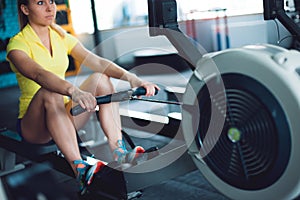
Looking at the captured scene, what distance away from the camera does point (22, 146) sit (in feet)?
6.67

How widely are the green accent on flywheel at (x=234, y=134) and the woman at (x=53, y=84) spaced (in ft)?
1.61

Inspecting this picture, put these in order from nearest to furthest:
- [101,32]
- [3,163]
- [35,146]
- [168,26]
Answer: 1. [168,26]
2. [35,146]
3. [3,163]
4. [101,32]

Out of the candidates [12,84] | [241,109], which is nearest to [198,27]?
[12,84]

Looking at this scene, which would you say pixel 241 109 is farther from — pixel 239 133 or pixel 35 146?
pixel 35 146

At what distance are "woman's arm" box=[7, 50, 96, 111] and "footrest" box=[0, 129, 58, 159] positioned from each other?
0.37 m

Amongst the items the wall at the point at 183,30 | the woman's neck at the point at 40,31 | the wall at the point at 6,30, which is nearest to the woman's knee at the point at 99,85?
the woman's neck at the point at 40,31

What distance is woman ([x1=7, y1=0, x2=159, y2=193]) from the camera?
168 centimetres

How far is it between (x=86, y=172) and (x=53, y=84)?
35cm

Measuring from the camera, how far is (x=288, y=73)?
973mm

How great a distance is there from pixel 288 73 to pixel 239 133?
200 mm

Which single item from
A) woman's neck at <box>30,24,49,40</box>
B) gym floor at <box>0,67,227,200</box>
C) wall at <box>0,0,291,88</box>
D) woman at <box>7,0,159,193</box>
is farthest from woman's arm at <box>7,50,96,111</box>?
wall at <box>0,0,291,88</box>

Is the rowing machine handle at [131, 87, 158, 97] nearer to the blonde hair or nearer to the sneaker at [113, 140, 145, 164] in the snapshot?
the sneaker at [113, 140, 145, 164]

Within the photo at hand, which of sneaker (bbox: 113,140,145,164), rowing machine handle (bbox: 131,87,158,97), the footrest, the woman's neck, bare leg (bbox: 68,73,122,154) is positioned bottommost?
the footrest

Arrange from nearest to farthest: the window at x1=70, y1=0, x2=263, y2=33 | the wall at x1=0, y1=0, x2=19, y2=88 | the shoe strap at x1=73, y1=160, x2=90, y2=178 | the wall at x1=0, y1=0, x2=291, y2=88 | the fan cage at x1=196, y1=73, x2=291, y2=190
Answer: the fan cage at x1=196, y1=73, x2=291, y2=190
the shoe strap at x1=73, y1=160, x2=90, y2=178
the wall at x1=0, y1=0, x2=19, y2=88
the window at x1=70, y1=0, x2=263, y2=33
the wall at x1=0, y1=0, x2=291, y2=88
